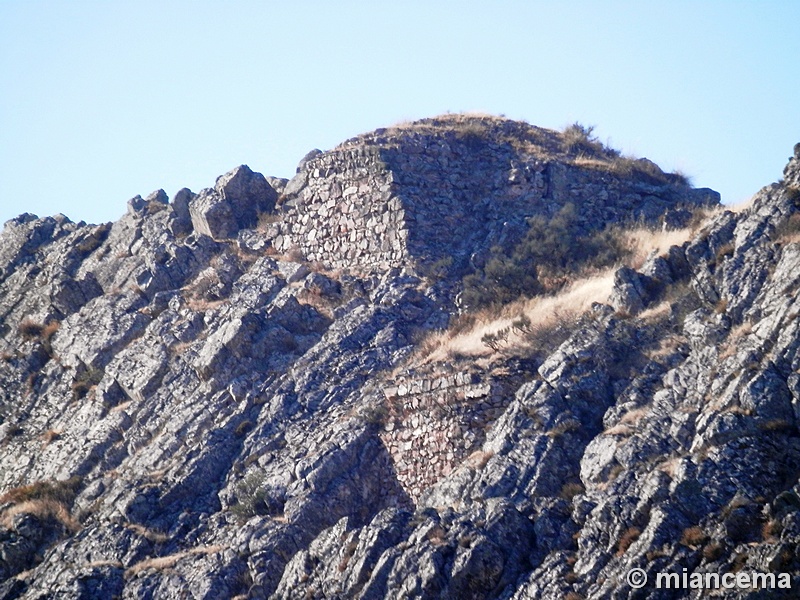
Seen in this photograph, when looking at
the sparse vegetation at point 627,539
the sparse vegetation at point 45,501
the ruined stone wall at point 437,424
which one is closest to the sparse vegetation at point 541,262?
the ruined stone wall at point 437,424

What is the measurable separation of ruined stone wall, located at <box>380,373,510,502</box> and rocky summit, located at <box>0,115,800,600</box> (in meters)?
0.09

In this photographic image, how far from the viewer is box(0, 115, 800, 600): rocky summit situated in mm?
23484

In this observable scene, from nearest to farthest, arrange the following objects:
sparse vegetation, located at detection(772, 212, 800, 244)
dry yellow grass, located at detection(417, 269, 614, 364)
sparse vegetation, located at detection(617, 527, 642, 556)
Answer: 1. sparse vegetation, located at detection(617, 527, 642, 556)
2. sparse vegetation, located at detection(772, 212, 800, 244)
3. dry yellow grass, located at detection(417, 269, 614, 364)

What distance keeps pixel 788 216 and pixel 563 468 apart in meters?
8.71

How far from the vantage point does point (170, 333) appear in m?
38.9

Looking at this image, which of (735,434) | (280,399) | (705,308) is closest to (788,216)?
(705,308)

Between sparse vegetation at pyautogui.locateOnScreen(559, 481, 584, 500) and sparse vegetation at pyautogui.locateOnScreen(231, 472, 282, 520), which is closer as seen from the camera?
sparse vegetation at pyautogui.locateOnScreen(559, 481, 584, 500)

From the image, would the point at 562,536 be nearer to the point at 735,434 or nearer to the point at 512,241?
the point at 735,434

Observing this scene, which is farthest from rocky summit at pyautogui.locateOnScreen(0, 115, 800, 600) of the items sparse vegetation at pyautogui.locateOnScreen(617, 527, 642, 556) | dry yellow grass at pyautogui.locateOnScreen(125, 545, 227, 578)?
sparse vegetation at pyautogui.locateOnScreen(617, 527, 642, 556)

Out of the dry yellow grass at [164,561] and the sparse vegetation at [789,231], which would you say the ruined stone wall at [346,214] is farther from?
the sparse vegetation at [789,231]

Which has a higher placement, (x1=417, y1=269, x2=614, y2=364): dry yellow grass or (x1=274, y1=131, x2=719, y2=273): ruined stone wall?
(x1=274, y1=131, x2=719, y2=273): ruined stone wall

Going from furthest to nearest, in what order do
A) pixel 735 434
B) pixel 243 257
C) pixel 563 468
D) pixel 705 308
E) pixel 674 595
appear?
pixel 243 257 < pixel 705 308 < pixel 563 468 < pixel 735 434 < pixel 674 595

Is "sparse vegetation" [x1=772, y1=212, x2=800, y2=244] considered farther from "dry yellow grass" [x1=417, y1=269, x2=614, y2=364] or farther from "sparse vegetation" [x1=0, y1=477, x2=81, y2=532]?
"sparse vegetation" [x1=0, y1=477, x2=81, y2=532]

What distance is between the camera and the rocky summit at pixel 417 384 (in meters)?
23.5
